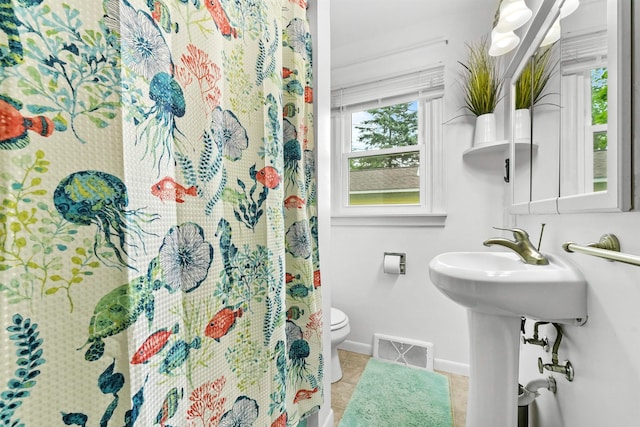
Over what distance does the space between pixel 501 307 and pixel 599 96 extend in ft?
2.02

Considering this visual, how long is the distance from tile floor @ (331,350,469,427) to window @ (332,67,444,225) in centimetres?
96

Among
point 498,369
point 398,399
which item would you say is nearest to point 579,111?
point 498,369

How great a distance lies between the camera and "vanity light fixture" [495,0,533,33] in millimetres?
1214

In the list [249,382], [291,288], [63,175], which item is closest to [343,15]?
[291,288]

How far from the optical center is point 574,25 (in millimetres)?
850

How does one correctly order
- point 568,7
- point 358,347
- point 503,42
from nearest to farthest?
point 568,7, point 503,42, point 358,347

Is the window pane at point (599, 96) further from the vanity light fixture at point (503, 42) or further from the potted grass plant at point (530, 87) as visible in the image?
the vanity light fixture at point (503, 42)

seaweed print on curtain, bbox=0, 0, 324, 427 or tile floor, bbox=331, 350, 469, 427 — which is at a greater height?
seaweed print on curtain, bbox=0, 0, 324, 427

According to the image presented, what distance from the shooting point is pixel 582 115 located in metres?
0.78

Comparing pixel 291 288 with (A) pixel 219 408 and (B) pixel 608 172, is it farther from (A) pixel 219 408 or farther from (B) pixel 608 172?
(B) pixel 608 172

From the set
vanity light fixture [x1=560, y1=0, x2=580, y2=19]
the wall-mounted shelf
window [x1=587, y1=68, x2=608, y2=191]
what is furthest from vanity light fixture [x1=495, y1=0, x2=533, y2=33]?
window [x1=587, y1=68, x2=608, y2=191]

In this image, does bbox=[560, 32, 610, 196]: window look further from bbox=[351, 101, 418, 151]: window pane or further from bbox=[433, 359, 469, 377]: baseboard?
bbox=[433, 359, 469, 377]: baseboard

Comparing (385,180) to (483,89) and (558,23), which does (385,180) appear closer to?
(483,89)

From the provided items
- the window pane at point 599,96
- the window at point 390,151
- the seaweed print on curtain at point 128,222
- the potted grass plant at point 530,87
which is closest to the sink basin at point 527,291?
the window pane at point 599,96
